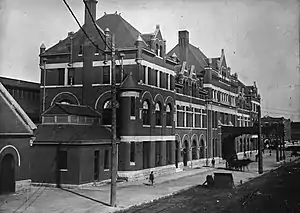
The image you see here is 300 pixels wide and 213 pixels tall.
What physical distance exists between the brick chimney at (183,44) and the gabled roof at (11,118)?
1154 inches

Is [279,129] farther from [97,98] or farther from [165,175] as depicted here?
[97,98]

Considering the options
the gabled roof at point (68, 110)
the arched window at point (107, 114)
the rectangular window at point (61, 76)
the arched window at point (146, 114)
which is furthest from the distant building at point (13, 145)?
the arched window at point (146, 114)

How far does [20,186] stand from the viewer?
20594 millimetres

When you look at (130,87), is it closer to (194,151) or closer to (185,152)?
(185,152)

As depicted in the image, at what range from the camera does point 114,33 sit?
103 ft

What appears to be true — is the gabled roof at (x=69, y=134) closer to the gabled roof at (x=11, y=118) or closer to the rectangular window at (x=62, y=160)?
the rectangular window at (x=62, y=160)

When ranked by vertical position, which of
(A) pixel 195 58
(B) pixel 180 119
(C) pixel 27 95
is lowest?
(B) pixel 180 119

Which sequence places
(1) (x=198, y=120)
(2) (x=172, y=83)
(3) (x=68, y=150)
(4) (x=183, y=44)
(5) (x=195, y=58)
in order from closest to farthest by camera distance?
1. (3) (x=68, y=150)
2. (2) (x=172, y=83)
3. (1) (x=198, y=120)
4. (5) (x=195, y=58)
5. (4) (x=183, y=44)

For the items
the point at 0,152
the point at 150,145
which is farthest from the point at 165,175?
the point at 0,152

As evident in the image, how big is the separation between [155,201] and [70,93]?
1431 cm

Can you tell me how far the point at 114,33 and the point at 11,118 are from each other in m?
13.3

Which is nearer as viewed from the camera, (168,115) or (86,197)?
(86,197)

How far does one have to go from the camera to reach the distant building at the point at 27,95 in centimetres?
3195

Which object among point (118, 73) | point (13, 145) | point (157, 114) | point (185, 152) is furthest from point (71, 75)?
point (185, 152)
